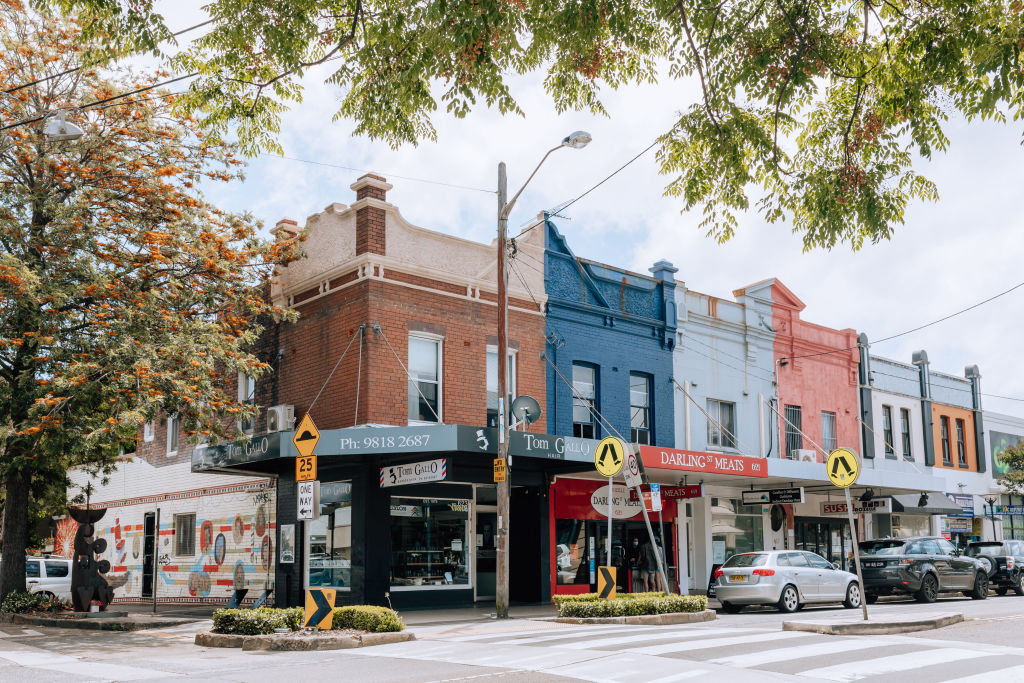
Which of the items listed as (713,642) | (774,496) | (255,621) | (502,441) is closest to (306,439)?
(255,621)

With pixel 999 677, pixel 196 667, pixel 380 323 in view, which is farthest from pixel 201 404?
pixel 999 677

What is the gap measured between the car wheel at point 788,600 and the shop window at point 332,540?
902cm

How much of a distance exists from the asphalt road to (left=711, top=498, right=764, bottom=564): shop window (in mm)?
11631

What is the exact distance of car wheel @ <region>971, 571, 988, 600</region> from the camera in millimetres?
24594

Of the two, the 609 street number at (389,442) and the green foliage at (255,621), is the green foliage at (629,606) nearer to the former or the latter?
the 609 street number at (389,442)

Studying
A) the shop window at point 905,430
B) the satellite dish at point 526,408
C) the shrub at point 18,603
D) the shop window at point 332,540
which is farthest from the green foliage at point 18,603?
the shop window at point 905,430

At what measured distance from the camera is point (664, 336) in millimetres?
26656

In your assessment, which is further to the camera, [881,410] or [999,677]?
[881,410]

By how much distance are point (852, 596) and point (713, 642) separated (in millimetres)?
10948

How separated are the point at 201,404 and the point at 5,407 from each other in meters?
3.52

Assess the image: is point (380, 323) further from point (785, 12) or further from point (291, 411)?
point (785, 12)

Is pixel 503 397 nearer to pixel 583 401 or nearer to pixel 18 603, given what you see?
pixel 583 401

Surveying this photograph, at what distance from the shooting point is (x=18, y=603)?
2039 centimetres

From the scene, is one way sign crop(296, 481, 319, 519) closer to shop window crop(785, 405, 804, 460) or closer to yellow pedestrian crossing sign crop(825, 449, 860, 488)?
yellow pedestrian crossing sign crop(825, 449, 860, 488)
